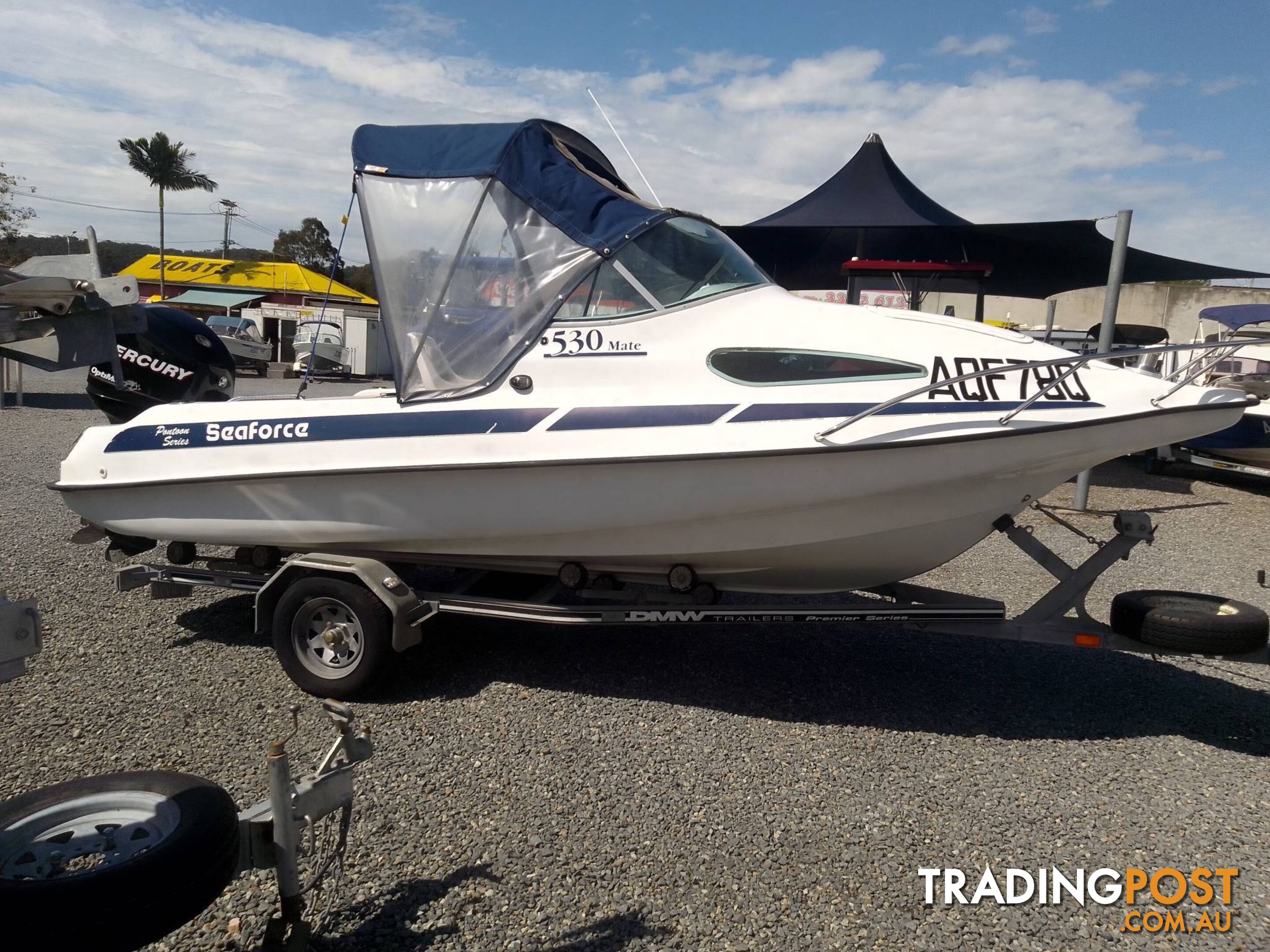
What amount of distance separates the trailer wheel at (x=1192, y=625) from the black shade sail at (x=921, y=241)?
781 cm

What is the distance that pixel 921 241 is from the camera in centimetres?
1286

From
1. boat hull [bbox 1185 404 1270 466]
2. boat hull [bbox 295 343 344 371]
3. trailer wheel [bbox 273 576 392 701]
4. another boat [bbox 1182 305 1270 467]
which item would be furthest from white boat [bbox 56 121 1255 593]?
boat hull [bbox 295 343 344 371]

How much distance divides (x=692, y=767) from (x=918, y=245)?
11.1 metres

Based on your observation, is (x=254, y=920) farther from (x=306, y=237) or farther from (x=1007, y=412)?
(x=306, y=237)

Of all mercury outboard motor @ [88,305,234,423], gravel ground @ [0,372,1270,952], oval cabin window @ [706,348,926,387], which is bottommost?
gravel ground @ [0,372,1270,952]

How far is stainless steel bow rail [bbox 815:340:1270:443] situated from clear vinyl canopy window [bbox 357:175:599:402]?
4.81ft

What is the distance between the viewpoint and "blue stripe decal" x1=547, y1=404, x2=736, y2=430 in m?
3.80

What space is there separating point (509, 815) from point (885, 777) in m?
1.55

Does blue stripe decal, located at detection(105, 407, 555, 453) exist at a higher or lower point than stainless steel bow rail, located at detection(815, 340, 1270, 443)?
lower

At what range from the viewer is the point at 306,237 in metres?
59.5

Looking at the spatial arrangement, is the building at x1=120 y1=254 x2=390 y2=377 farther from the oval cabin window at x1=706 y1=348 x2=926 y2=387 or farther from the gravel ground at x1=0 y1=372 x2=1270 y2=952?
the oval cabin window at x1=706 y1=348 x2=926 y2=387

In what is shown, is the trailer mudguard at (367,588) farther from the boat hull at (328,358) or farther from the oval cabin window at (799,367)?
the boat hull at (328,358)

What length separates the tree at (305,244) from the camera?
2201 inches

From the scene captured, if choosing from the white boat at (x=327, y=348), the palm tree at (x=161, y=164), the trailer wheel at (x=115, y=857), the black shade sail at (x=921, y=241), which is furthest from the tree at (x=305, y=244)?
the trailer wheel at (x=115, y=857)
